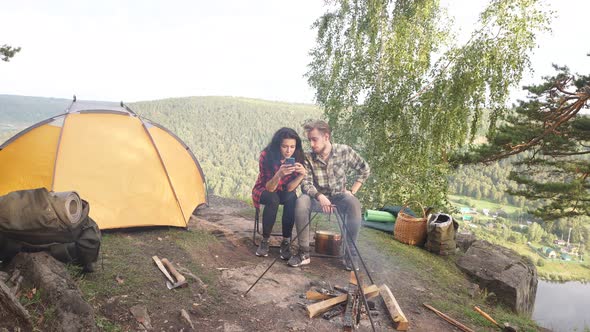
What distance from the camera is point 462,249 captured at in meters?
6.91

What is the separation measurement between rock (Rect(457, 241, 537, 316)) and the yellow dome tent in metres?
4.70

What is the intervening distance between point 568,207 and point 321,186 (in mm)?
8143

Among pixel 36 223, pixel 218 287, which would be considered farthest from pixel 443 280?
pixel 36 223

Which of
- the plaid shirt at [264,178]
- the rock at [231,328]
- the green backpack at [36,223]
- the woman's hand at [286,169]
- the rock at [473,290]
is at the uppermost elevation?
the woman's hand at [286,169]

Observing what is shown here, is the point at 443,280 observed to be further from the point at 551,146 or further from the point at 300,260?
the point at 551,146

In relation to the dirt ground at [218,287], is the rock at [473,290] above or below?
below

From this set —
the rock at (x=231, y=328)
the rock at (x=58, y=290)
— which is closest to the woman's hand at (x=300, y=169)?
the rock at (x=231, y=328)

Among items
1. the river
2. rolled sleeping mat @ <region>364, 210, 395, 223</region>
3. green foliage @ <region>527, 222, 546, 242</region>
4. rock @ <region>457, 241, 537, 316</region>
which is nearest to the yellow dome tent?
rolled sleeping mat @ <region>364, 210, 395, 223</region>

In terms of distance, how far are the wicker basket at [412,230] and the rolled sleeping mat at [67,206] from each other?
4978 mm

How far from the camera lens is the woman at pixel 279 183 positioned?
423 cm

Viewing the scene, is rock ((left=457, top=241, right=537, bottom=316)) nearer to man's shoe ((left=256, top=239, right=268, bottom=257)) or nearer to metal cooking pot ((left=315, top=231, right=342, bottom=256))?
metal cooking pot ((left=315, top=231, right=342, bottom=256))

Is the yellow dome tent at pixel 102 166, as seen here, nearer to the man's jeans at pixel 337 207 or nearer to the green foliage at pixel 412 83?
the man's jeans at pixel 337 207

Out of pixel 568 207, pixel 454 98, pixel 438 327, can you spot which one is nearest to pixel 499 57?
pixel 454 98

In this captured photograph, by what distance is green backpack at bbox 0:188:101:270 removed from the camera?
9.08 feet
